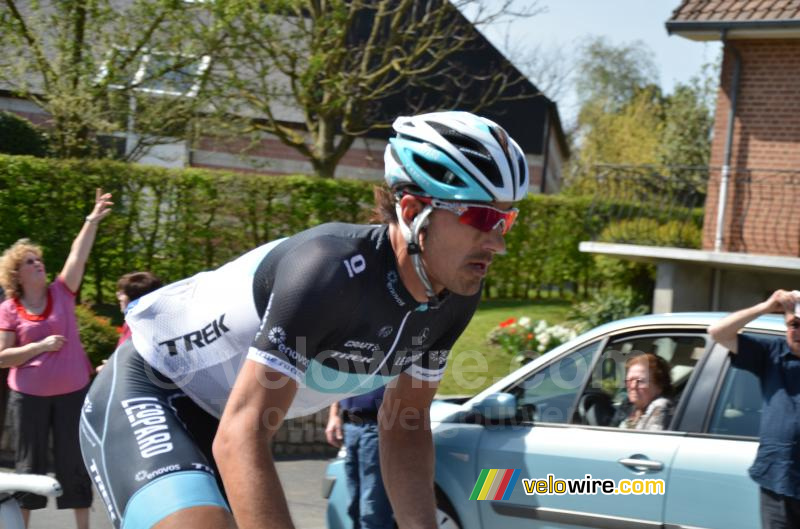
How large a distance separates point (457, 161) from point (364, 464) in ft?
11.6

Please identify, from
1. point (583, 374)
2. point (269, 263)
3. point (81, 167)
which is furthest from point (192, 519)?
point (81, 167)

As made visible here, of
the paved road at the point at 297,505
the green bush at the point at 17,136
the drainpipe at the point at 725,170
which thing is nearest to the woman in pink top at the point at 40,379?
the paved road at the point at 297,505

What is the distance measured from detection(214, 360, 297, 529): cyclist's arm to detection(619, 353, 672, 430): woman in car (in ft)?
10.5

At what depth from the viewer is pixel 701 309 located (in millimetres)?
15234

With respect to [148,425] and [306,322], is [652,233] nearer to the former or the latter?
[148,425]

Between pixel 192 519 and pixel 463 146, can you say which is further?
pixel 463 146

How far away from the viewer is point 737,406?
4.84 metres

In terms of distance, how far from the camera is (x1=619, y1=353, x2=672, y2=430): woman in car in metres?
5.14

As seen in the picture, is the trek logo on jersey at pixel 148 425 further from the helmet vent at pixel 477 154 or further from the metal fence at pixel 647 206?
the metal fence at pixel 647 206

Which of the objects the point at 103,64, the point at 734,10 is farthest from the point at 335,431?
the point at 734,10

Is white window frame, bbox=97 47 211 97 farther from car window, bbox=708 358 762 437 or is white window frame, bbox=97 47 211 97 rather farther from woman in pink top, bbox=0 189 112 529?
car window, bbox=708 358 762 437

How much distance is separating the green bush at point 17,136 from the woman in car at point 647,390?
451 inches

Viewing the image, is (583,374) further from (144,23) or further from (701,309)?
(701,309)

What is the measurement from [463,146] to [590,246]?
43.1 feet
